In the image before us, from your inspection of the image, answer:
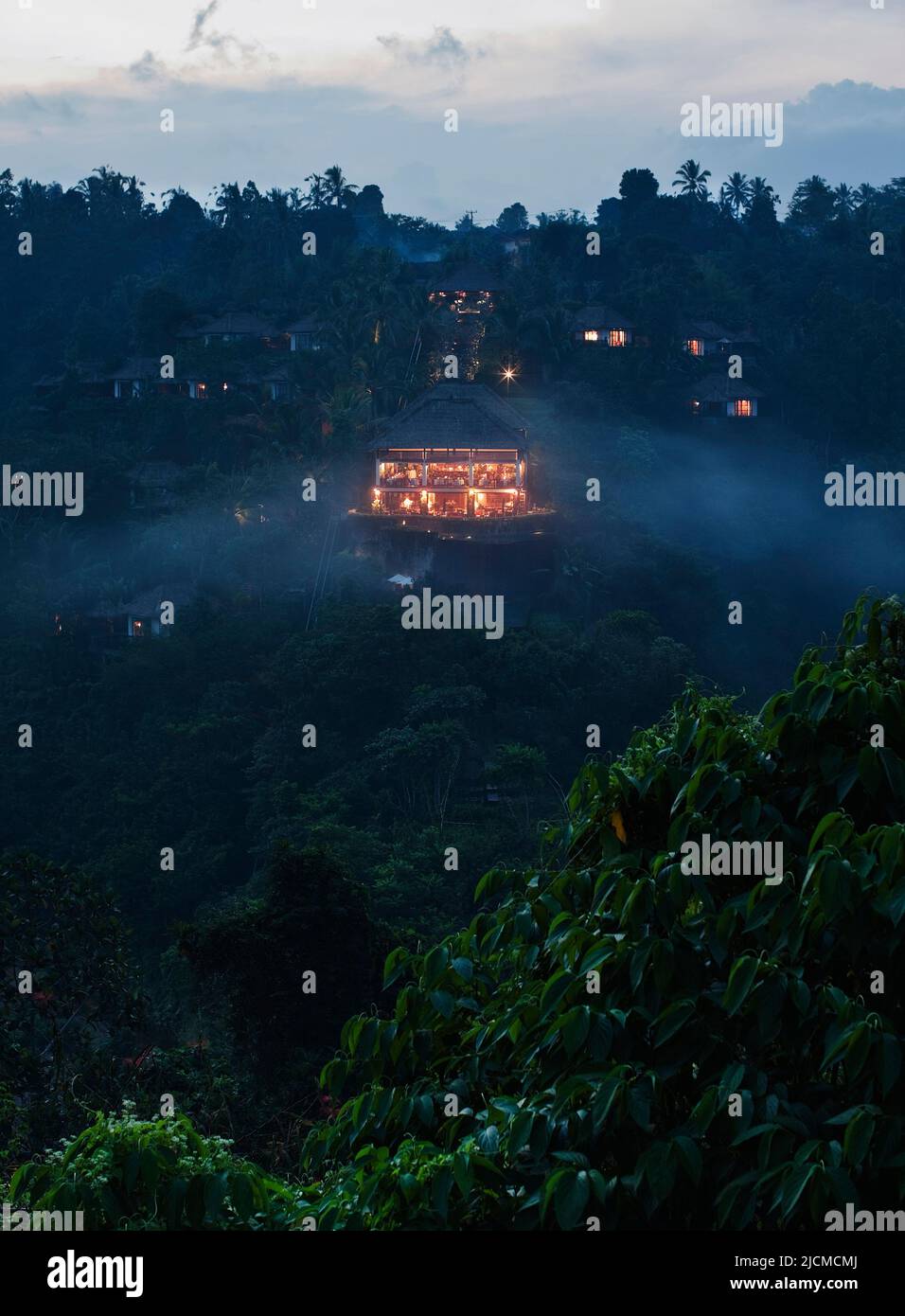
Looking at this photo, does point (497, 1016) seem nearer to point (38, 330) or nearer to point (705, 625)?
point (705, 625)

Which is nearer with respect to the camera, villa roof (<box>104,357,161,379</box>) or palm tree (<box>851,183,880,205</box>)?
villa roof (<box>104,357,161,379</box>)

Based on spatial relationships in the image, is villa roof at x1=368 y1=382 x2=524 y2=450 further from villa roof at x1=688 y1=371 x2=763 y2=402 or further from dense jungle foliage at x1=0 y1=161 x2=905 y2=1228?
villa roof at x1=688 y1=371 x2=763 y2=402

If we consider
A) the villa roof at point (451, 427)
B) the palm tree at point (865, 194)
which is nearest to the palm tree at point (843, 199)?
the palm tree at point (865, 194)

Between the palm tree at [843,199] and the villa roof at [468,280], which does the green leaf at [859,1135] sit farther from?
the palm tree at [843,199]

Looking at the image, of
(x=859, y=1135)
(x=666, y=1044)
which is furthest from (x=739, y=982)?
(x=859, y=1135)

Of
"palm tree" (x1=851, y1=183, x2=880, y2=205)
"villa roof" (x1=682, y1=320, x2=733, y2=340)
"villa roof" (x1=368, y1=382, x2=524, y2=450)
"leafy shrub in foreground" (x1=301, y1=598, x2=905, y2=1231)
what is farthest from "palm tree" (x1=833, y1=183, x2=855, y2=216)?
"leafy shrub in foreground" (x1=301, y1=598, x2=905, y2=1231)

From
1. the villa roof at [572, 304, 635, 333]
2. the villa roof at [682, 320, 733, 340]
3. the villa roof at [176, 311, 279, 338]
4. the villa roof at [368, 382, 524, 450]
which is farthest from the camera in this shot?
the villa roof at [176, 311, 279, 338]

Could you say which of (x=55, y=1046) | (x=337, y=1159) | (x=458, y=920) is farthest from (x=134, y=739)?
(x=337, y=1159)

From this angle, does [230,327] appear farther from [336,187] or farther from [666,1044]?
[666,1044]

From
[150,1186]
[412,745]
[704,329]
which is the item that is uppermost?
[704,329]
